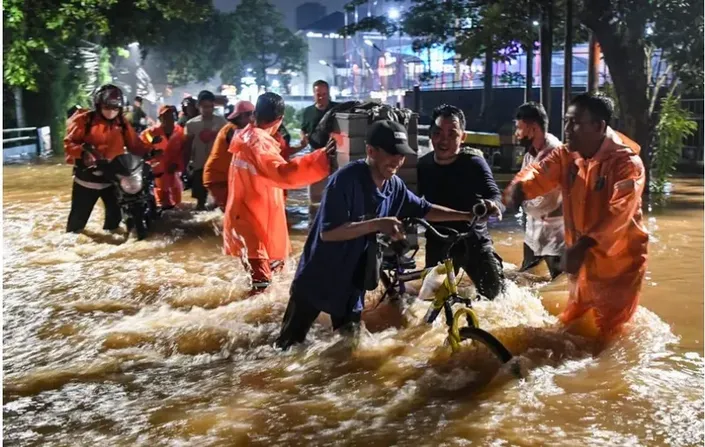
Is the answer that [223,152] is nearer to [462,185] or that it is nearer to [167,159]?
[167,159]

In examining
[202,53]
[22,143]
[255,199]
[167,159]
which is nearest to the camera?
[255,199]

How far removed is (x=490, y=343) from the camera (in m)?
4.25

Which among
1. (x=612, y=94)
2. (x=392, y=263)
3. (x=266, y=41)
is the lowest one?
(x=392, y=263)

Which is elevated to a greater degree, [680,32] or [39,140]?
[680,32]

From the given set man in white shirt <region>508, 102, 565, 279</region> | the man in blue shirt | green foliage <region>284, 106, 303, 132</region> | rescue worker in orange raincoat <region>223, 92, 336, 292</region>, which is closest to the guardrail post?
green foliage <region>284, 106, 303, 132</region>

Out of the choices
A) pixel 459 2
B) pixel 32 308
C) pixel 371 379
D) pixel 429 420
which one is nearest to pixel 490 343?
pixel 429 420

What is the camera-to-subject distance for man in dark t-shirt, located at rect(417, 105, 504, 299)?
528cm

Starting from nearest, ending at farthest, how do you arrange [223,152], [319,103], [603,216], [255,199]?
1. [603,216]
2. [255,199]
3. [223,152]
4. [319,103]

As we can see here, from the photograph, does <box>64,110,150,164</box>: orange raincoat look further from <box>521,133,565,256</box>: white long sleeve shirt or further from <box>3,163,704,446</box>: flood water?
<box>521,133,565,256</box>: white long sleeve shirt

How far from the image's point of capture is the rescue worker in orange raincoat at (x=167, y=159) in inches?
456

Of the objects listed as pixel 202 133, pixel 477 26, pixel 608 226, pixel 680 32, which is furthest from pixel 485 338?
pixel 477 26

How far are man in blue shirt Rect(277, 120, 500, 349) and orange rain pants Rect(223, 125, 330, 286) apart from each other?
1.08 metres

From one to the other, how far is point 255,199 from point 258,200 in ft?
0.09

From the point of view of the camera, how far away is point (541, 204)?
6.70 m
